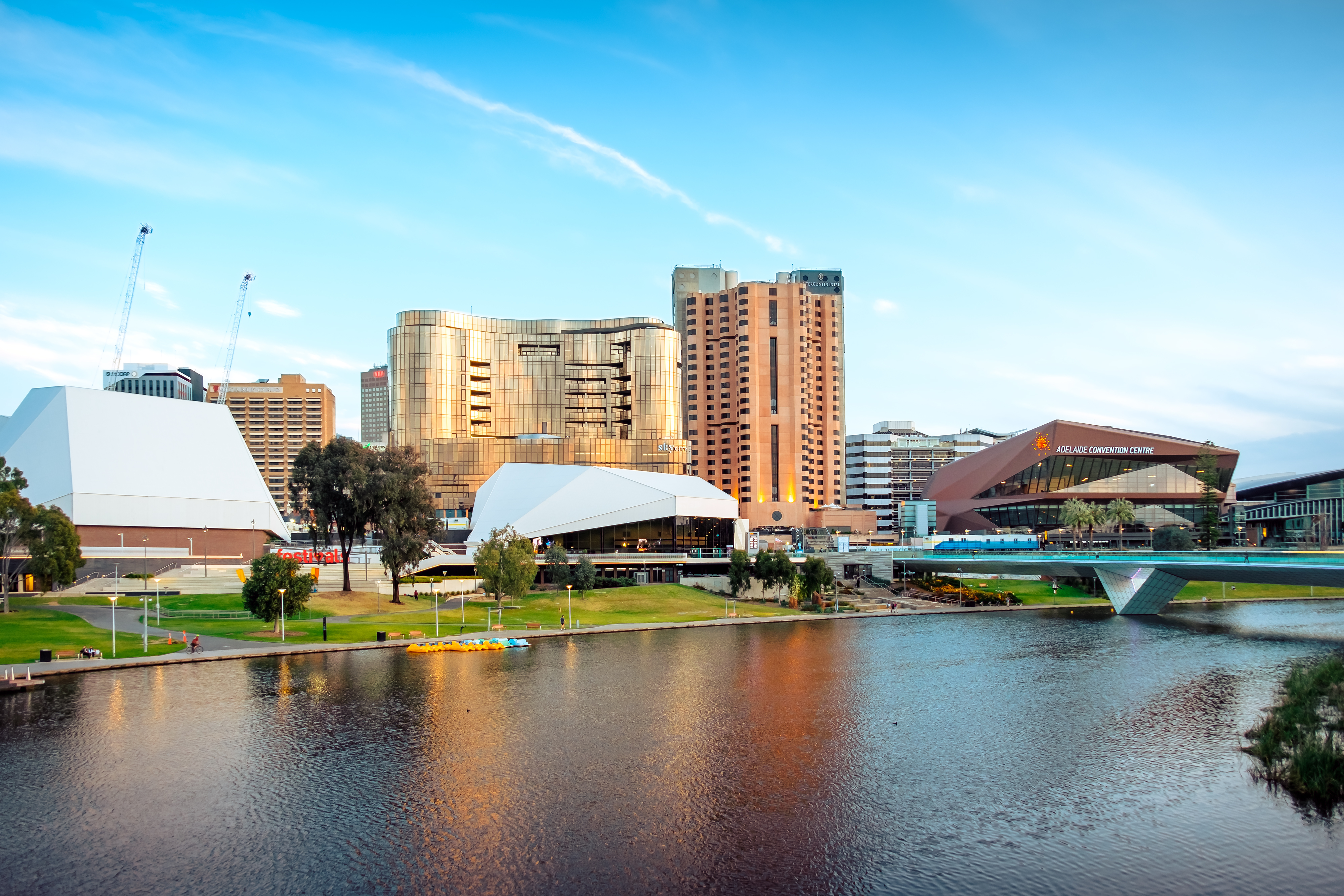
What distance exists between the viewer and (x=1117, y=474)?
7574 inches

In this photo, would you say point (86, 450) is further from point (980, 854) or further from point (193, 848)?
point (980, 854)

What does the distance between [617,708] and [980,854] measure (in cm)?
2582

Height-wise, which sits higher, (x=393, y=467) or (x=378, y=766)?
(x=393, y=467)

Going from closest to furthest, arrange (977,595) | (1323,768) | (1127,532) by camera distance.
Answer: (1323,768) → (977,595) → (1127,532)

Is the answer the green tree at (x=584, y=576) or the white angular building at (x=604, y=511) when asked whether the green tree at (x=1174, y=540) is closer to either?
the white angular building at (x=604, y=511)

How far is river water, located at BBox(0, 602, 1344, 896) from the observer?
29812 mm

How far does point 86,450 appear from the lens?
396 feet

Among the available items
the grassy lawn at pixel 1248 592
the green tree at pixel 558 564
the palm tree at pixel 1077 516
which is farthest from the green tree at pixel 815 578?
the palm tree at pixel 1077 516

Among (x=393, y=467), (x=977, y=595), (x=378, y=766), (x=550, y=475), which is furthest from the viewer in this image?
(x=550, y=475)

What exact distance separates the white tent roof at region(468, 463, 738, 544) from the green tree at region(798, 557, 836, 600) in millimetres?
25681

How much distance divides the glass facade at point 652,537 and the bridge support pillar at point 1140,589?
186 feet

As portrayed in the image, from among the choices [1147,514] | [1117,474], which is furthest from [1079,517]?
[1147,514]

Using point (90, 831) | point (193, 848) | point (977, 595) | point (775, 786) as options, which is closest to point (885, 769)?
point (775, 786)

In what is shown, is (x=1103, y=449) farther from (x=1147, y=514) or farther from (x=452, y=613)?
(x=452, y=613)
